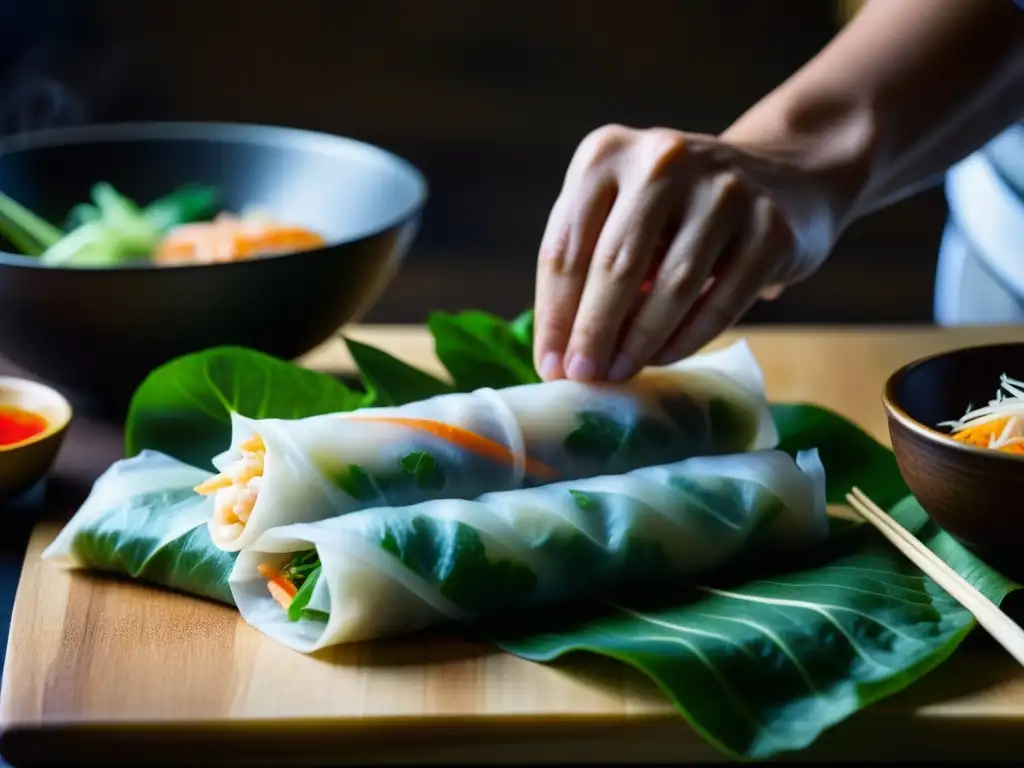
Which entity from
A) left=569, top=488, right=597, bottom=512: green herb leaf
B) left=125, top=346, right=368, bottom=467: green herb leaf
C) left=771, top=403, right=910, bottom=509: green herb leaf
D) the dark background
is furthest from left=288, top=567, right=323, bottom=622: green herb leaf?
the dark background

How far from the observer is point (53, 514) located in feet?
4.93

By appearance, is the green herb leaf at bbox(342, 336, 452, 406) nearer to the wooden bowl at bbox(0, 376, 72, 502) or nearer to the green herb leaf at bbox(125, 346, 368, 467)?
the green herb leaf at bbox(125, 346, 368, 467)

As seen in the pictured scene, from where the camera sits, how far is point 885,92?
63.5 inches

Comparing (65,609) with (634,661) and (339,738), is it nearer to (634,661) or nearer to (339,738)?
(339,738)

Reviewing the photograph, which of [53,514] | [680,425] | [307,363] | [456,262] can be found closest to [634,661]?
[680,425]

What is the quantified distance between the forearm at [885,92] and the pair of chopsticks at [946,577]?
1.28ft

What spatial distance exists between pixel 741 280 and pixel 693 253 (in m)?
0.08

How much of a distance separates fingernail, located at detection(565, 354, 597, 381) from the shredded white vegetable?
0.38m

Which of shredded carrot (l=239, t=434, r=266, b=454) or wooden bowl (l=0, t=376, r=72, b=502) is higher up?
shredded carrot (l=239, t=434, r=266, b=454)

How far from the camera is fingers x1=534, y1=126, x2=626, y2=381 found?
1.46 metres

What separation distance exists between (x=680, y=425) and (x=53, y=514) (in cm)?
73

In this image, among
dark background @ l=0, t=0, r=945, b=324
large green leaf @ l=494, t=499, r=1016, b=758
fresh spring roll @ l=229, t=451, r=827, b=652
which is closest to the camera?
large green leaf @ l=494, t=499, r=1016, b=758

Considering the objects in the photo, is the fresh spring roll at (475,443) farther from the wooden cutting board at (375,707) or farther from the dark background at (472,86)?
the dark background at (472,86)

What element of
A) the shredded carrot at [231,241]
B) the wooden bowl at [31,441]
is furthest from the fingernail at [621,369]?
the wooden bowl at [31,441]
